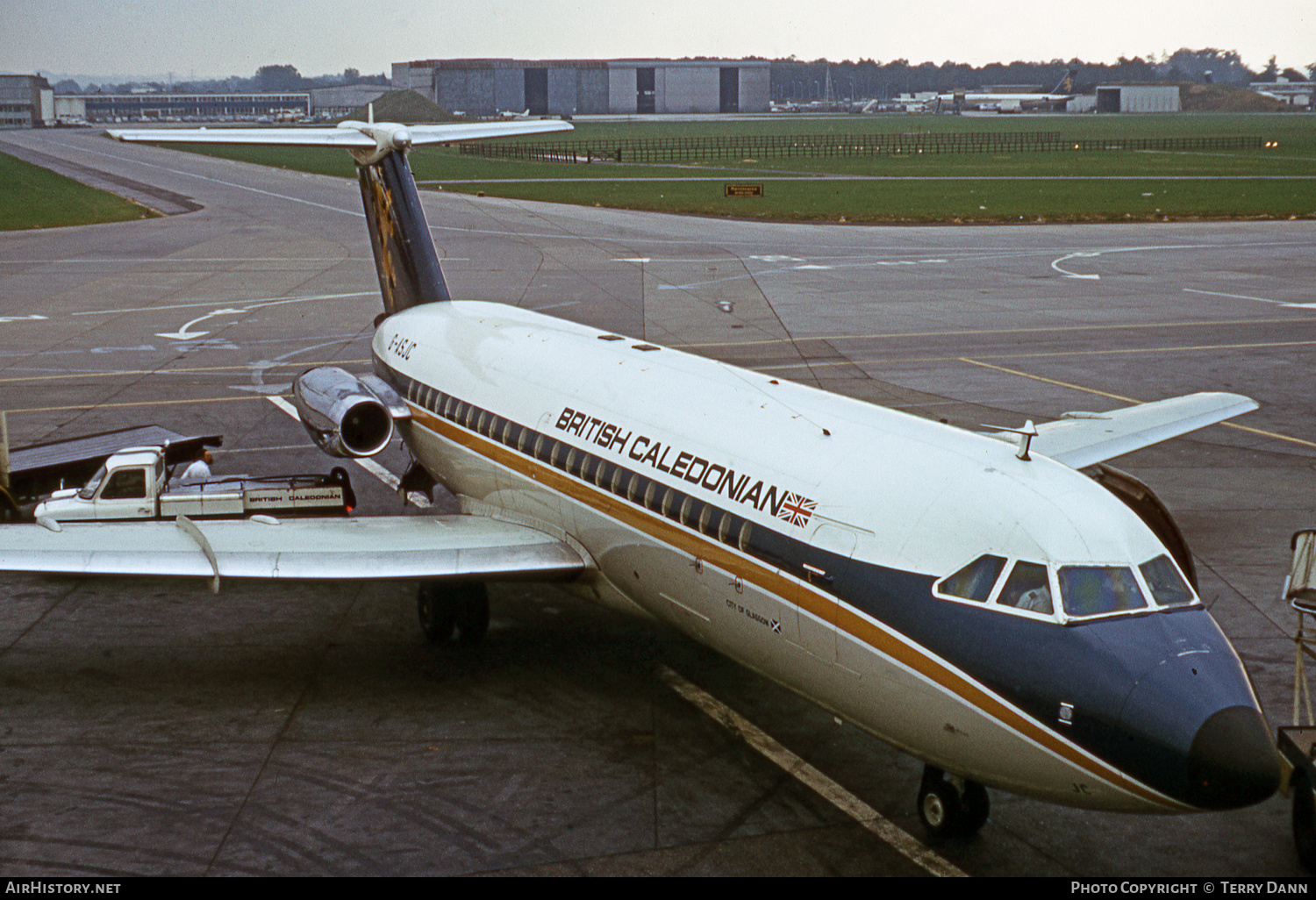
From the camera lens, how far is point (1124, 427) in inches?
696

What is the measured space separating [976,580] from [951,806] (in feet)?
7.40

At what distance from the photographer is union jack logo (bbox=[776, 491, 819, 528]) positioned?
11.2m

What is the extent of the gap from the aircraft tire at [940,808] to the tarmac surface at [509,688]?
0.64 ft

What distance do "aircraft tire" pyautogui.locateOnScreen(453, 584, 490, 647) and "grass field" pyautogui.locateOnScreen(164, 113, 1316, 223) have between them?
170 ft

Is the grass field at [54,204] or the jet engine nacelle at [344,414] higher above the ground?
the grass field at [54,204]

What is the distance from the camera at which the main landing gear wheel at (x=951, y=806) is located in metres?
10.8

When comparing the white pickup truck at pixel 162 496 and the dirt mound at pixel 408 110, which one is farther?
the dirt mound at pixel 408 110

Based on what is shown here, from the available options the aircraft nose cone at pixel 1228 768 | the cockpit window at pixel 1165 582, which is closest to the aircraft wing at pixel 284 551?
the cockpit window at pixel 1165 582

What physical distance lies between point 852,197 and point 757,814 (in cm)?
6644

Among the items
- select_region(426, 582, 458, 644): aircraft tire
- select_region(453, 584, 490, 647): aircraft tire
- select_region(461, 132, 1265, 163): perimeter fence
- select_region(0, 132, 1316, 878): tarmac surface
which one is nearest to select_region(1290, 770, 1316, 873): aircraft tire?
select_region(0, 132, 1316, 878): tarmac surface

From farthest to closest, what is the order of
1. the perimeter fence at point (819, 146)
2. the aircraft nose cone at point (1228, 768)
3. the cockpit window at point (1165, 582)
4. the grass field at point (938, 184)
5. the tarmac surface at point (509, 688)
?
the perimeter fence at point (819, 146)
the grass field at point (938, 184)
the tarmac surface at point (509, 688)
the cockpit window at point (1165, 582)
the aircraft nose cone at point (1228, 768)

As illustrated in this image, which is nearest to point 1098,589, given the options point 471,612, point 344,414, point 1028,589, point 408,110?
Result: point 1028,589

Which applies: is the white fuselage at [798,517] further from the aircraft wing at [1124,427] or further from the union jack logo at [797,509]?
the aircraft wing at [1124,427]

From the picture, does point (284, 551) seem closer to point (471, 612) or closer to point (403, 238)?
point (471, 612)
